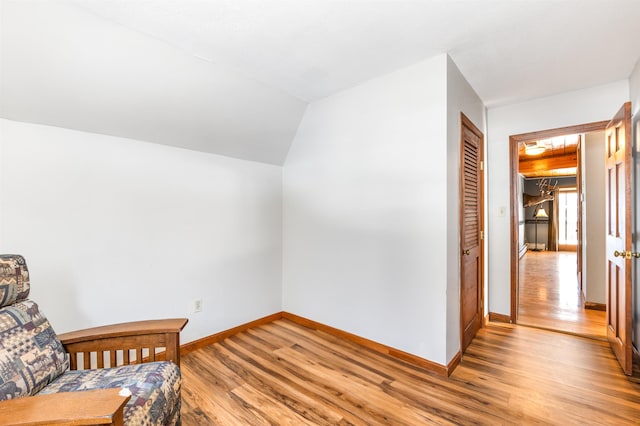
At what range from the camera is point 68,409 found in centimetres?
96

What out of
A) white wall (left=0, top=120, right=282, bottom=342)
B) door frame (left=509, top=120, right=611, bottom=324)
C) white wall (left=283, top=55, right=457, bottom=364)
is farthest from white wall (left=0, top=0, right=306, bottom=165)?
door frame (left=509, top=120, right=611, bottom=324)

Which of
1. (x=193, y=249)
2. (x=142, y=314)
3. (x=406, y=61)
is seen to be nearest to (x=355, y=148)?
(x=406, y=61)

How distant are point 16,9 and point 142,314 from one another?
1987 mm

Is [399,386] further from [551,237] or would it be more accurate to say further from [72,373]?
[551,237]

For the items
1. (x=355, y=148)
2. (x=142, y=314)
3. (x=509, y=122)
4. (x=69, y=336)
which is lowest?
(x=142, y=314)

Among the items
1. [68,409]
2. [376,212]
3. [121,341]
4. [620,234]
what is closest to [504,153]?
[620,234]

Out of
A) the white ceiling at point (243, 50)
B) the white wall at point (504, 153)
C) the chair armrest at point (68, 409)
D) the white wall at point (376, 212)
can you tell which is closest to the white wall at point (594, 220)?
the white wall at point (504, 153)

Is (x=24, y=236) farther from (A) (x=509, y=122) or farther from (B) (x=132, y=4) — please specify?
(A) (x=509, y=122)

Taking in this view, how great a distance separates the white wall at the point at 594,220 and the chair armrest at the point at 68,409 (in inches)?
184

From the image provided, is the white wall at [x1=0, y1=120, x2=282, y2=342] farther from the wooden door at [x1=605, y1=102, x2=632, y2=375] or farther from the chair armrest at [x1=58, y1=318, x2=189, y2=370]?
the wooden door at [x1=605, y1=102, x2=632, y2=375]

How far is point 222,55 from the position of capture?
211cm

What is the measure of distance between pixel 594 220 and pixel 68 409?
4934 mm

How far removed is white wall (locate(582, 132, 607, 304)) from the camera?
3.51m

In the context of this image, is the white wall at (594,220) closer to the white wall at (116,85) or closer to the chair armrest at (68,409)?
the white wall at (116,85)
